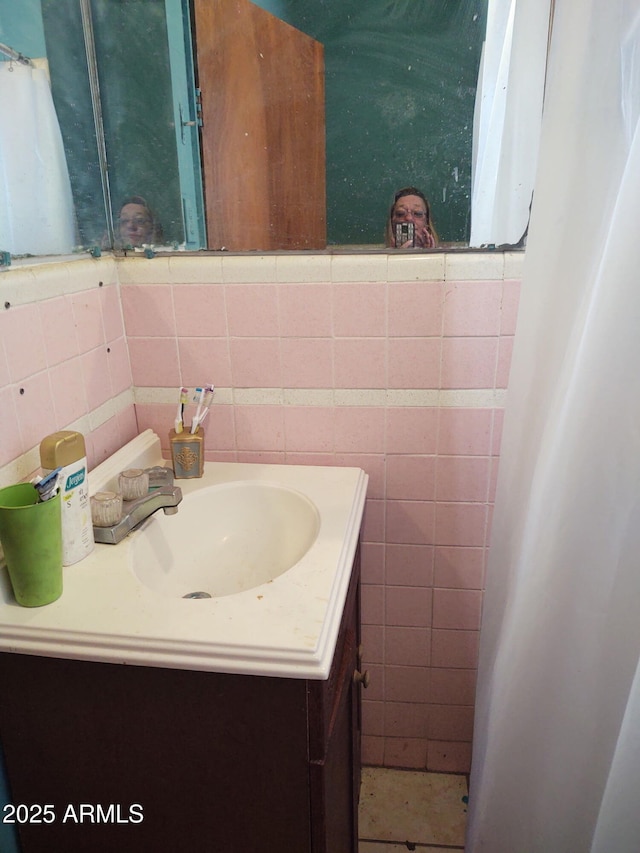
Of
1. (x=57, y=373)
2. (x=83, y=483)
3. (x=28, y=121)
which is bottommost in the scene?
(x=83, y=483)

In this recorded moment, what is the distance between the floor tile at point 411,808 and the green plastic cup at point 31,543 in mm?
1015

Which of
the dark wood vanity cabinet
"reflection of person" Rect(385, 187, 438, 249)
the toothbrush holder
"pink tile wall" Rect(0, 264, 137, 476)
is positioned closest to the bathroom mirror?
"reflection of person" Rect(385, 187, 438, 249)

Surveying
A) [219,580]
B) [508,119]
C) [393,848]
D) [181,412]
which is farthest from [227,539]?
[508,119]

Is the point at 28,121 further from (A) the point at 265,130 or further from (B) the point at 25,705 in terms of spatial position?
(B) the point at 25,705

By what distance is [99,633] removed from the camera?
0.81m

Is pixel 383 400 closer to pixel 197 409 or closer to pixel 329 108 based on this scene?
pixel 197 409

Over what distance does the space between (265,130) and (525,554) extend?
0.92 m

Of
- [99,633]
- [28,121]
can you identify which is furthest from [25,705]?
[28,121]

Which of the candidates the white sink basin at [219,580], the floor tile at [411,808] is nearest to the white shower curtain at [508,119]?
the white sink basin at [219,580]

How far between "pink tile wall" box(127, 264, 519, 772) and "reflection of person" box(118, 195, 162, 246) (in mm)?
93

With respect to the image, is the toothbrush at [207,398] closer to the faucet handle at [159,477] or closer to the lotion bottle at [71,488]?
the faucet handle at [159,477]

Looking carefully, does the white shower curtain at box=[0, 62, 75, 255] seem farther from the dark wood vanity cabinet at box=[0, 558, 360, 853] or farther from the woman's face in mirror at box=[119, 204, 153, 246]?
the dark wood vanity cabinet at box=[0, 558, 360, 853]

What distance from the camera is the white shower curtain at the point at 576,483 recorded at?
31.4 inches

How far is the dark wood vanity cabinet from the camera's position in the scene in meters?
0.82
